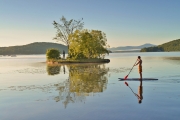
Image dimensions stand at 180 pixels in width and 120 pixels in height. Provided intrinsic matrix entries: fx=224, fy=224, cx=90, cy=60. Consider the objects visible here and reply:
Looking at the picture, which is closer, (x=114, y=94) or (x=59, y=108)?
(x=59, y=108)

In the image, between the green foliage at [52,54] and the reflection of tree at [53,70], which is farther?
the green foliage at [52,54]

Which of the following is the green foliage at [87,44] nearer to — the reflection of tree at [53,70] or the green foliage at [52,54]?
the green foliage at [52,54]

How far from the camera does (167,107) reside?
1007 cm

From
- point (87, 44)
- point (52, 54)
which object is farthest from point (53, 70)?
point (52, 54)

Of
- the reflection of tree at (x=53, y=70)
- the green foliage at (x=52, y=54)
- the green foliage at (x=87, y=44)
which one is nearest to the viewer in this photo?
the reflection of tree at (x=53, y=70)

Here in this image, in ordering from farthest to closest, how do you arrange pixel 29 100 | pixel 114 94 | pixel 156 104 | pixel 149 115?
pixel 114 94
pixel 29 100
pixel 156 104
pixel 149 115

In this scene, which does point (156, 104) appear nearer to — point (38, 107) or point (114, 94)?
point (114, 94)

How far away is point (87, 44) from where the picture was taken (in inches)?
2154

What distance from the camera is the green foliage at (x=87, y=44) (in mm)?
55250

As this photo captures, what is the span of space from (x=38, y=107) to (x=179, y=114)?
6.32 m

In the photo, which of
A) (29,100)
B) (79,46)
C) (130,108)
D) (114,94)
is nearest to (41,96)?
(29,100)

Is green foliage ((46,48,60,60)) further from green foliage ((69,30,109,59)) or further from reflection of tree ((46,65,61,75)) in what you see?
reflection of tree ((46,65,61,75))

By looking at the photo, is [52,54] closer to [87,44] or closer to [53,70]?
[87,44]

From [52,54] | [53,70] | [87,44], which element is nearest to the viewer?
[53,70]
